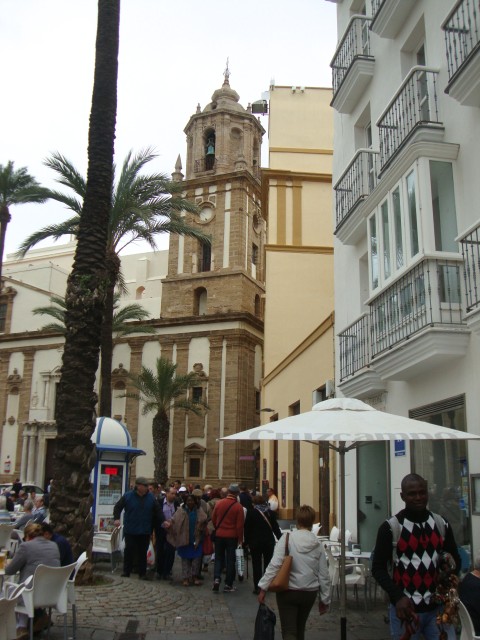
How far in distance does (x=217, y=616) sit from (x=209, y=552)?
405 cm

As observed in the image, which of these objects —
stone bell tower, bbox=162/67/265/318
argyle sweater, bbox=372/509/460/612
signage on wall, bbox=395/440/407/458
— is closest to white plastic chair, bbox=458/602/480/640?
argyle sweater, bbox=372/509/460/612

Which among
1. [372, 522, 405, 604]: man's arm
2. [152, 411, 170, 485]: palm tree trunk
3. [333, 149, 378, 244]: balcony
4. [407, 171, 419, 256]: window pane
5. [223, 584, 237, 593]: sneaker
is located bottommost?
[223, 584, 237, 593]: sneaker

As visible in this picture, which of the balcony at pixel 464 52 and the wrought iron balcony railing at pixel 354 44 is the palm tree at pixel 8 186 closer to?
Answer: the wrought iron balcony railing at pixel 354 44

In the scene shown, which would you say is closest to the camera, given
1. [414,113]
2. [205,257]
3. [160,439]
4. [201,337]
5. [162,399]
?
[414,113]

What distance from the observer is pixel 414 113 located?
34.2ft

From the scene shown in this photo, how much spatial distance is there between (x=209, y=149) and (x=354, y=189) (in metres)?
36.5

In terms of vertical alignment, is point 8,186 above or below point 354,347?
above

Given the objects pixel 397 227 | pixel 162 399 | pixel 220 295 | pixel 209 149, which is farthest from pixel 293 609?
pixel 209 149

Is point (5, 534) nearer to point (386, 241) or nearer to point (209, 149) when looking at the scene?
point (386, 241)

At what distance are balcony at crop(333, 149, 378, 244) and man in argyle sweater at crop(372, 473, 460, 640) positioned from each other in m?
8.27

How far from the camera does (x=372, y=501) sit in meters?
12.9

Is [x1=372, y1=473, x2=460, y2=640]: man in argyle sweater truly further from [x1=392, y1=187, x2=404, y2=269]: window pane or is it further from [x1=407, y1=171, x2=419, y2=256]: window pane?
[x1=392, y1=187, x2=404, y2=269]: window pane

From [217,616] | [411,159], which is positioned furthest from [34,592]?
[411,159]

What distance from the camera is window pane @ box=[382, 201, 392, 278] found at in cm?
1097
